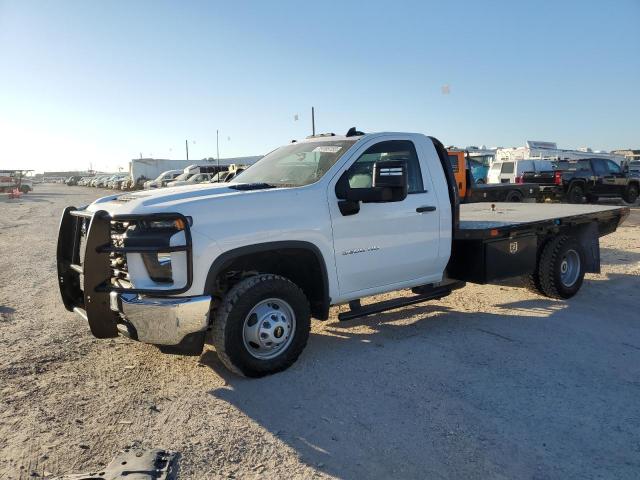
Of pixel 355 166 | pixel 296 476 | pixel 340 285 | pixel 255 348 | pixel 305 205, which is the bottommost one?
pixel 296 476

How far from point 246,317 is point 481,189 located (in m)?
12.6

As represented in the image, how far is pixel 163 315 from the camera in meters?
3.64

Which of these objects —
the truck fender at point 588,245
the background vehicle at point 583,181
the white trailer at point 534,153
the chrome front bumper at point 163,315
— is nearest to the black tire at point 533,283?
the truck fender at point 588,245

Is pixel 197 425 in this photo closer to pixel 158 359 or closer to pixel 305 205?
pixel 158 359

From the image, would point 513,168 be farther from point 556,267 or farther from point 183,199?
point 183,199

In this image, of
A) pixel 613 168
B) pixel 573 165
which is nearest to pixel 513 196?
pixel 573 165

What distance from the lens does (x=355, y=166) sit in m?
4.76

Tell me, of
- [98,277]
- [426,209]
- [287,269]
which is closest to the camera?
[98,277]

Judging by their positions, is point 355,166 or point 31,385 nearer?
point 31,385

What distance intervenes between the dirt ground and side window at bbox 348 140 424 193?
1.56 metres

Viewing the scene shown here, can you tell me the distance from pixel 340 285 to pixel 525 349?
1.85 m

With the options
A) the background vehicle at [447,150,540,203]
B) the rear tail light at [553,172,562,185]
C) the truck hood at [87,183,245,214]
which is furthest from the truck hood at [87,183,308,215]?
the rear tail light at [553,172,562,185]

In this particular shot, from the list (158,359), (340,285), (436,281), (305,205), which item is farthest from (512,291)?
(158,359)

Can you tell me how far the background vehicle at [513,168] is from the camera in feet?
74.0
